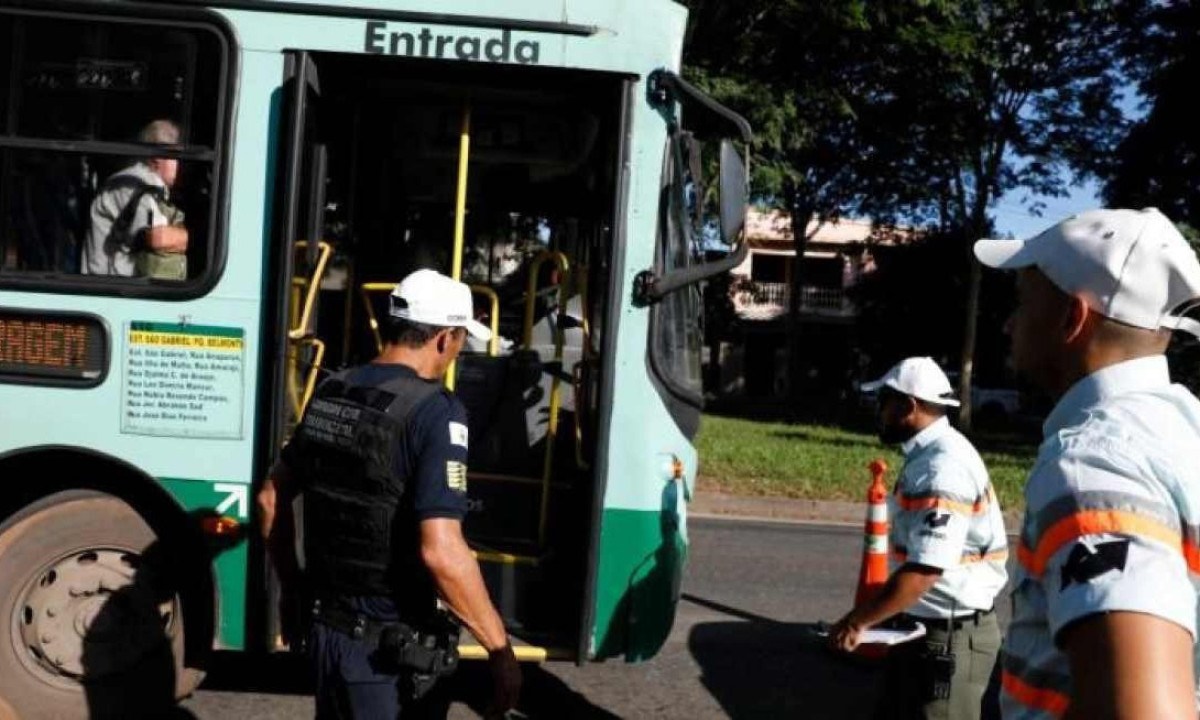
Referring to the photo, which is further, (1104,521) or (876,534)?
(876,534)

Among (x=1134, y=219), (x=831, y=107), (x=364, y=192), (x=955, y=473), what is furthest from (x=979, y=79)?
(x=1134, y=219)

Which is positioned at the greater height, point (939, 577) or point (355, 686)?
point (939, 577)

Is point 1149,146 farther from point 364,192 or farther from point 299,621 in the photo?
point 299,621

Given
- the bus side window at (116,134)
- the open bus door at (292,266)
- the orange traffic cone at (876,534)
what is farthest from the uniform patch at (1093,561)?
the orange traffic cone at (876,534)

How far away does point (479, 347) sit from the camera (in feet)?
22.2

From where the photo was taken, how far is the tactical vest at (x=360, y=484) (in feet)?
11.6

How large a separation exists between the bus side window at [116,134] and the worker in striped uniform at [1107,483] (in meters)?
4.03

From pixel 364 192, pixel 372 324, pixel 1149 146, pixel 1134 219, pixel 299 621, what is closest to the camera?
pixel 1134 219

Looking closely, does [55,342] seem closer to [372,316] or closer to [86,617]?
[86,617]

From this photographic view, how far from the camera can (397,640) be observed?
3504mm

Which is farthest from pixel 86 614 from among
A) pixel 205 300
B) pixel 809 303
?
pixel 809 303

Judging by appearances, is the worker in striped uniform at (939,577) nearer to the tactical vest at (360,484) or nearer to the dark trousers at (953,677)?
the dark trousers at (953,677)

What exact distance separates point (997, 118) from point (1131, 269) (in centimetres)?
3110

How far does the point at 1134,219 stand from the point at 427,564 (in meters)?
2.11
